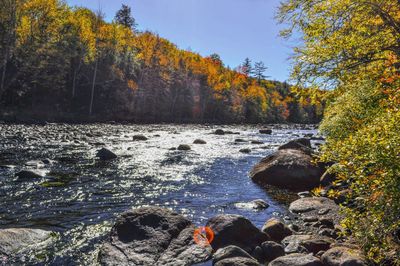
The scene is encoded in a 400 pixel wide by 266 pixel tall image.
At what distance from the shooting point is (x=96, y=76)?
62.4 metres

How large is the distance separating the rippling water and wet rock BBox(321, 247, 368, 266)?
358 cm

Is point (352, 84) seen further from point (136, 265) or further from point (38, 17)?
point (38, 17)

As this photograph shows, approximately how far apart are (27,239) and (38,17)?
48.9 metres

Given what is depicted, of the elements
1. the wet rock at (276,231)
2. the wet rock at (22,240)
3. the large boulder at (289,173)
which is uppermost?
the large boulder at (289,173)

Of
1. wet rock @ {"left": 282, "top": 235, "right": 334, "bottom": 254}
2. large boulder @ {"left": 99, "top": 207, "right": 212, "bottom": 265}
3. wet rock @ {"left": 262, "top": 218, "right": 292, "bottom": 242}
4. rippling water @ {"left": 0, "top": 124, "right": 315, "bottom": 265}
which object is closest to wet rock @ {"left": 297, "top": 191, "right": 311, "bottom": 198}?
rippling water @ {"left": 0, "top": 124, "right": 315, "bottom": 265}

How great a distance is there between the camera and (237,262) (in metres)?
7.70

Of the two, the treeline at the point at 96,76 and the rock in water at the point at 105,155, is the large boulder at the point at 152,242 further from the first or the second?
the treeline at the point at 96,76

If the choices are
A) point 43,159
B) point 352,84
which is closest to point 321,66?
point 352,84

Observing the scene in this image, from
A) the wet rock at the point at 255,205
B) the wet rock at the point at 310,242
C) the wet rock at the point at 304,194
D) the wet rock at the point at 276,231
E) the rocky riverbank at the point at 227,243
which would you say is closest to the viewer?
the rocky riverbank at the point at 227,243

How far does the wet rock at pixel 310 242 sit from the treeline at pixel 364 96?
45.5 inches

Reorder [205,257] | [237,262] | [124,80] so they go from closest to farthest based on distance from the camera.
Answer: [237,262], [205,257], [124,80]

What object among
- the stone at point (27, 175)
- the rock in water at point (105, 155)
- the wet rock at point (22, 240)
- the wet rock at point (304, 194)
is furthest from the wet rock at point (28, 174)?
the wet rock at point (304, 194)

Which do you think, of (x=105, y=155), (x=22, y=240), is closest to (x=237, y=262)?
(x=22, y=240)

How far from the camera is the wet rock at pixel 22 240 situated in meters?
8.05
